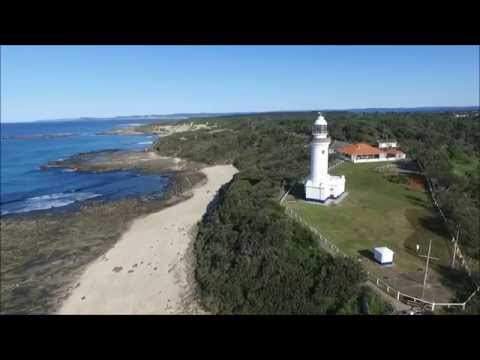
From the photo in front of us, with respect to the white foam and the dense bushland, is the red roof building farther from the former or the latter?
the white foam

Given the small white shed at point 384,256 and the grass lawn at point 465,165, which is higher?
the grass lawn at point 465,165

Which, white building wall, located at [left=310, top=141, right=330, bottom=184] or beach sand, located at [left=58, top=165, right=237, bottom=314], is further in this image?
white building wall, located at [left=310, top=141, right=330, bottom=184]

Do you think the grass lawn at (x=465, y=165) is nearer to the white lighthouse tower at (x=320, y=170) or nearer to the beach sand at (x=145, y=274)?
the white lighthouse tower at (x=320, y=170)

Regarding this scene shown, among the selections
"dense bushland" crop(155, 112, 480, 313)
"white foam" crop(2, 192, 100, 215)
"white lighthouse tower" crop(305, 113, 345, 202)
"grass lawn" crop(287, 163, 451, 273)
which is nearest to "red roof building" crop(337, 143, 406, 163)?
"dense bushland" crop(155, 112, 480, 313)

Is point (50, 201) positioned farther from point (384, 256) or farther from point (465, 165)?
point (465, 165)

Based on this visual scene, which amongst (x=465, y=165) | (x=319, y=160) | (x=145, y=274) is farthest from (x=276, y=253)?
(x=465, y=165)

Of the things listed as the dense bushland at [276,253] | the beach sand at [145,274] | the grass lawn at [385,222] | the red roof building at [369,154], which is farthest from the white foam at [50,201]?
the red roof building at [369,154]
